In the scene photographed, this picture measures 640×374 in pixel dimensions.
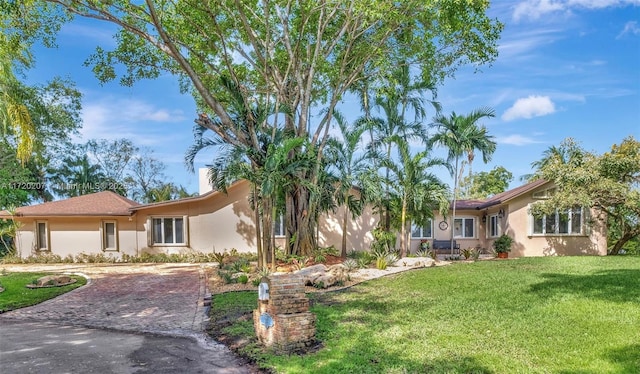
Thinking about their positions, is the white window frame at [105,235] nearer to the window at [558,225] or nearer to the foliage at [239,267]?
the foliage at [239,267]

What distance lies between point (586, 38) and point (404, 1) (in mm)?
6668

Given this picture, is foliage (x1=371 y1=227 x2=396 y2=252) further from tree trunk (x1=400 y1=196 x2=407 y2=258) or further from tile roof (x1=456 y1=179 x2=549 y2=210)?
tile roof (x1=456 y1=179 x2=549 y2=210)

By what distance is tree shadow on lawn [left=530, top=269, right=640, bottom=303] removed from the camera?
24.1ft

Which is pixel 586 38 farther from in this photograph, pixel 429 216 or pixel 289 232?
pixel 289 232

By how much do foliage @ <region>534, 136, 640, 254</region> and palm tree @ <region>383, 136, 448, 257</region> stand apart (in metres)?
4.43

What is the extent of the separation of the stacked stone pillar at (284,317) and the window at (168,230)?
46.2ft

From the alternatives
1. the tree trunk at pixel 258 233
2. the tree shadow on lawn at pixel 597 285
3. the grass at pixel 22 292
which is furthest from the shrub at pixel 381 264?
the grass at pixel 22 292

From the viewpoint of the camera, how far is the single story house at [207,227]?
17.7 m

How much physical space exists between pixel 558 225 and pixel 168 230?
734 inches

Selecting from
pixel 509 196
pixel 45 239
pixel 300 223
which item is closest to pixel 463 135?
pixel 509 196

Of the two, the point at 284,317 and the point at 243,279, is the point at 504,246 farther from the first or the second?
the point at 284,317

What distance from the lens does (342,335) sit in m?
5.84

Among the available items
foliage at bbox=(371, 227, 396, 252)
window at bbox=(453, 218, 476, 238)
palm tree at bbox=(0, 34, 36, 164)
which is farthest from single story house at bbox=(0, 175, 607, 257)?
palm tree at bbox=(0, 34, 36, 164)

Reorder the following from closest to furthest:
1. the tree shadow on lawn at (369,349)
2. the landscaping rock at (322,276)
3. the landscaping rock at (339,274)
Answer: the tree shadow on lawn at (369,349) < the landscaping rock at (322,276) < the landscaping rock at (339,274)
